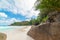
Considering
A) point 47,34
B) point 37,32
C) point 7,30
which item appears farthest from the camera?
point 7,30

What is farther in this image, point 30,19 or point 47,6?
point 30,19

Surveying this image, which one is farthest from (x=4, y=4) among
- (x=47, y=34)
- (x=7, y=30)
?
(x=47, y=34)

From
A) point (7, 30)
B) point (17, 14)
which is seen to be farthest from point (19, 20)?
point (7, 30)

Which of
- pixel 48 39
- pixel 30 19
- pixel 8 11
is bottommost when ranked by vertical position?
pixel 48 39

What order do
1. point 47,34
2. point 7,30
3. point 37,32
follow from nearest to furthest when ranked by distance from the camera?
point 47,34, point 37,32, point 7,30

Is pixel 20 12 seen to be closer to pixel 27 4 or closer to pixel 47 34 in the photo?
pixel 27 4

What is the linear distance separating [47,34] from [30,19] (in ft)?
5.34

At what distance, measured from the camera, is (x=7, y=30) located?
4.19m

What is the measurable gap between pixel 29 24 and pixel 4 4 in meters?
1.02

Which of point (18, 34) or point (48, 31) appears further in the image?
point (18, 34)

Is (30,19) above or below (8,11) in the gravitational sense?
below

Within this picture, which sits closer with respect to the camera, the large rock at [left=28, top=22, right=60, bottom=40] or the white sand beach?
the large rock at [left=28, top=22, right=60, bottom=40]

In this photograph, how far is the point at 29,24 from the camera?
434 cm

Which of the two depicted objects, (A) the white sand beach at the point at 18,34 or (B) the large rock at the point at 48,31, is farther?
(A) the white sand beach at the point at 18,34
